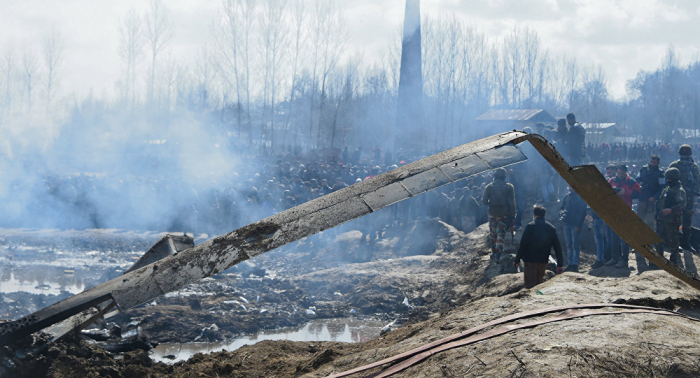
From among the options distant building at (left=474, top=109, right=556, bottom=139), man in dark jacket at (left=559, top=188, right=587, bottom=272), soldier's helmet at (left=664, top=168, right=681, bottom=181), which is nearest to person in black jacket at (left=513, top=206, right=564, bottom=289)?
man in dark jacket at (left=559, top=188, right=587, bottom=272)

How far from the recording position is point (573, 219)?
8.98 m

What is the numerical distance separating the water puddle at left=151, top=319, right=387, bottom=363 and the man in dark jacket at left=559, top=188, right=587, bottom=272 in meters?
3.75

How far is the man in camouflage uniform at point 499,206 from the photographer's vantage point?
895cm

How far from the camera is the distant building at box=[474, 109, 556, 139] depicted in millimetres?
36594

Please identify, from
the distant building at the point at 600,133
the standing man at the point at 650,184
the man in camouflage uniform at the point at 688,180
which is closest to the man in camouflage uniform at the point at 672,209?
the man in camouflage uniform at the point at 688,180

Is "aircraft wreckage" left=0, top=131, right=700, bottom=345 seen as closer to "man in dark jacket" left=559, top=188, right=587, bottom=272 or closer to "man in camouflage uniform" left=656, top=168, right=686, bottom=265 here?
"man in camouflage uniform" left=656, top=168, right=686, bottom=265

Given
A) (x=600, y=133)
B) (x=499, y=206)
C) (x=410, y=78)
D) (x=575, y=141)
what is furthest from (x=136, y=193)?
(x=600, y=133)

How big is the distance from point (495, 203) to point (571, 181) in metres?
5.51

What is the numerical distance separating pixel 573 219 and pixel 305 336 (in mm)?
5300

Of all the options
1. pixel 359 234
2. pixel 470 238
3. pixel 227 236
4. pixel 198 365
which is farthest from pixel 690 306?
pixel 359 234

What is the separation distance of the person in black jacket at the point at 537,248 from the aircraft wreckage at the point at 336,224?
10.9 ft

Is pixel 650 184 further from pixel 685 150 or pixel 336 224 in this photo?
pixel 336 224

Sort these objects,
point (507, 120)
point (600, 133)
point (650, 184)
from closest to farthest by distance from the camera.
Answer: point (650, 184) < point (507, 120) < point (600, 133)

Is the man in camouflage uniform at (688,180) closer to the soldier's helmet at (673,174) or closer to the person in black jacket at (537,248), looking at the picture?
the soldier's helmet at (673,174)
